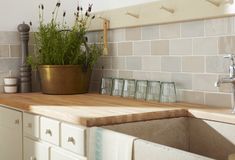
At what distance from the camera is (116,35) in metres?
2.47

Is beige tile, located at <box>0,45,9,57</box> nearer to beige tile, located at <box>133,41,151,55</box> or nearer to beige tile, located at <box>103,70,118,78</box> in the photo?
beige tile, located at <box>103,70,118,78</box>

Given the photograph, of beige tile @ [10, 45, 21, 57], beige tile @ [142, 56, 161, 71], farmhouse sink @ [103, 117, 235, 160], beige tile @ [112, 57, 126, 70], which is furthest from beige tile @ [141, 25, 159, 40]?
beige tile @ [10, 45, 21, 57]

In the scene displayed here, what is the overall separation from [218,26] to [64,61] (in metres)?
0.98

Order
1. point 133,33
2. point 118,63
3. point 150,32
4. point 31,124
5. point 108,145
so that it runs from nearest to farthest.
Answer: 1. point 108,145
2. point 31,124
3. point 150,32
4. point 133,33
5. point 118,63

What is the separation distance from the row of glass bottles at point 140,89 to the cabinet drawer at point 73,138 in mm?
582

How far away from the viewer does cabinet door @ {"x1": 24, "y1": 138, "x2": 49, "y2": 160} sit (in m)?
1.84

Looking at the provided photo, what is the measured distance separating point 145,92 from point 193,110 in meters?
0.48

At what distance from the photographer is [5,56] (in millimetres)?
2588

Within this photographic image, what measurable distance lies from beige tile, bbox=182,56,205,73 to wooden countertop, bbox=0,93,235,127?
0.18 meters

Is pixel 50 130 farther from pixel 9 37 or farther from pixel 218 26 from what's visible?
pixel 9 37

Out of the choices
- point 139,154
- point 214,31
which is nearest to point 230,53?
point 214,31

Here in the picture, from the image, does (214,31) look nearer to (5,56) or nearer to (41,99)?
(41,99)

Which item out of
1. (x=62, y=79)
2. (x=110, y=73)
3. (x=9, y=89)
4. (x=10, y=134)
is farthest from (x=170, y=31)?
(x=9, y=89)

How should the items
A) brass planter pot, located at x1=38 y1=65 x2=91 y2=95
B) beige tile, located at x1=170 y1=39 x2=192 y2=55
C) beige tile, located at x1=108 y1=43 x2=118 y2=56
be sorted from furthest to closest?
beige tile, located at x1=108 y1=43 x2=118 y2=56 < brass planter pot, located at x1=38 y1=65 x2=91 y2=95 < beige tile, located at x1=170 y1=39 x2=192 y2=55
